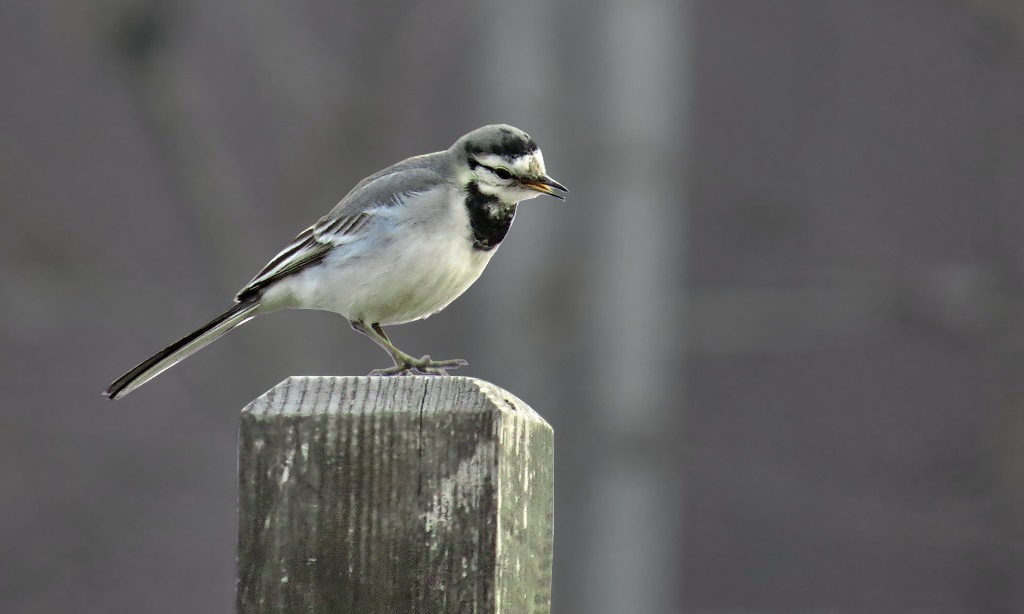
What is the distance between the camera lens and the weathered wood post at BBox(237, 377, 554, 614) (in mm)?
2158

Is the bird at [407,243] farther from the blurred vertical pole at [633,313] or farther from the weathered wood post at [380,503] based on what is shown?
the blurred vertical pole at [633,313]

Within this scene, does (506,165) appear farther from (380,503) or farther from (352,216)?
(380,503)

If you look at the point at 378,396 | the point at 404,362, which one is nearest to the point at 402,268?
the point at 404,362

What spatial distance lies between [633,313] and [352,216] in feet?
12.2

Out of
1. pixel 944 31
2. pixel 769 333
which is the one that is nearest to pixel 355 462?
pixel 769 333

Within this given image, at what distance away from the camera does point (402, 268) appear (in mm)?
3760

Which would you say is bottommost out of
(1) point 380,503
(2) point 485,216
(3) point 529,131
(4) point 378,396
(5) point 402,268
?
(1) point 380,503

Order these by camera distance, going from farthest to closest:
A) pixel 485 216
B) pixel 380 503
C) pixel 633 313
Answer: pixel 633 313 → pixel 485 216 → pixel 380 503

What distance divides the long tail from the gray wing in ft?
0.16

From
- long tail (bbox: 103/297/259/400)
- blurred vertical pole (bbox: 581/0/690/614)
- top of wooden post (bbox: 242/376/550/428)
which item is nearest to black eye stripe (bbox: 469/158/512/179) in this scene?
long tail (bbox: 103/297/259/400)

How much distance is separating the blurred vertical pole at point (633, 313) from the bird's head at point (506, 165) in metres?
3.65

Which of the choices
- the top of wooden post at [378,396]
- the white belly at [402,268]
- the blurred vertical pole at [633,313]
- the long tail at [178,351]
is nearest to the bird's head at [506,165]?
the white belly at [402,268]

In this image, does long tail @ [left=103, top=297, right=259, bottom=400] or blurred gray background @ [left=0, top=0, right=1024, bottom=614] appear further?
blurred gray background @ [left=0, top=0, right=1024, bottom=614]

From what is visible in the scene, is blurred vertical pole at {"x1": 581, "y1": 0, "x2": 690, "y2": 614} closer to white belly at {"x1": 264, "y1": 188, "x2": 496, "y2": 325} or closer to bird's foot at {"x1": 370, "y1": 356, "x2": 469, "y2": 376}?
white belly at {"x1": 264, "y1": 188, "x2": 496, "y2": 325}
